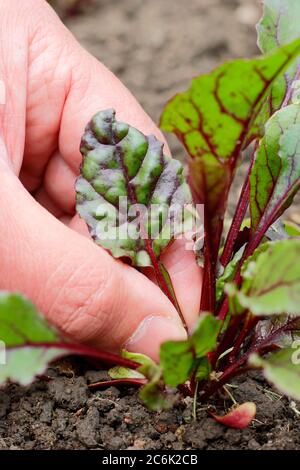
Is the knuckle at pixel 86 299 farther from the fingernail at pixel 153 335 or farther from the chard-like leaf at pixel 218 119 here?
the chard-like leaf at pixel 218 119

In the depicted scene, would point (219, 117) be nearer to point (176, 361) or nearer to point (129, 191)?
point (129, 191)

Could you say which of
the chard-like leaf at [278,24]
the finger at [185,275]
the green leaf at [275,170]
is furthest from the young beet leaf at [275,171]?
the chard-like leaf at [278,24]

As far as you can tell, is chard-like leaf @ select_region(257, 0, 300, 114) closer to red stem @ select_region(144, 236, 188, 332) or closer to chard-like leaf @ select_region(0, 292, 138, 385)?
red stem @ select_region(144, 236, 188, 332)

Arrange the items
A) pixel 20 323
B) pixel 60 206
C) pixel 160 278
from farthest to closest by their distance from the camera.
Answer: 1. pixel 60 206
2. pixel 160 278
3. pixel 20 323

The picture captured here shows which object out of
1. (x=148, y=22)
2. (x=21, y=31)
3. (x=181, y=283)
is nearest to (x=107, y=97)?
(x=21, y=31)

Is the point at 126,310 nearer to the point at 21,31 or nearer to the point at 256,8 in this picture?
the point at 21,31

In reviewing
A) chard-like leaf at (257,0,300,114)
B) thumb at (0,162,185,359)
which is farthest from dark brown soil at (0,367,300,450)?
chard-like leaf at (257,0,300,114)

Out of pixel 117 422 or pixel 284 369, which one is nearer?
pixel 284 369

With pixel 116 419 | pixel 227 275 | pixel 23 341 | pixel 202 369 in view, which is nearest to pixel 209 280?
pixel 227 275
